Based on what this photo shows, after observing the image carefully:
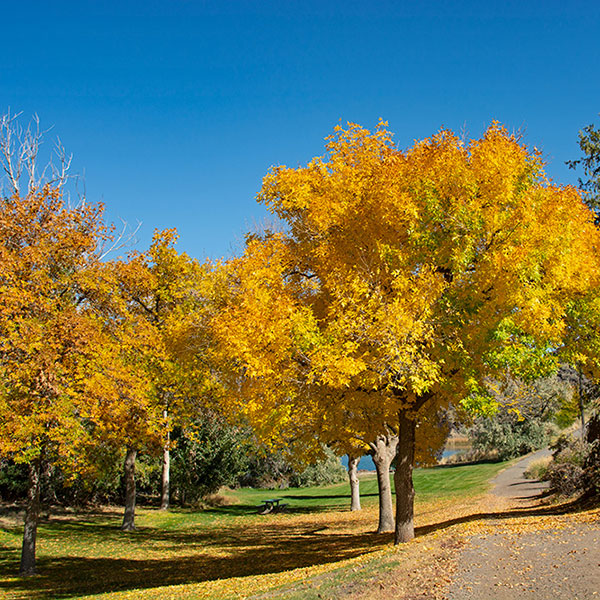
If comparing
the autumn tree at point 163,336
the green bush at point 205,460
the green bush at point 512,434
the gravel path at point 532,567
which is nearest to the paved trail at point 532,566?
the gravel path at point 532,567

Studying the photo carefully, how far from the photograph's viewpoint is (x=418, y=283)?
1009cm

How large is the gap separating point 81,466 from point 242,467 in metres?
17.7

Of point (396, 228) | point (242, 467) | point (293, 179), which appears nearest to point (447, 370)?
point (396, 228)

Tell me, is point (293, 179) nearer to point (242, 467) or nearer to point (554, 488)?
point (554, 488)

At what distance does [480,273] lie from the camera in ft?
32.8

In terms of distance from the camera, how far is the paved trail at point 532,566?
6535 mm

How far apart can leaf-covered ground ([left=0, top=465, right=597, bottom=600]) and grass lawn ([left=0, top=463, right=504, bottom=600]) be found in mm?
41

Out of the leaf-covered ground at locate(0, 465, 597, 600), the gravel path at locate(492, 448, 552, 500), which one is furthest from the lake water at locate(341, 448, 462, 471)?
the leaf-covered ground at locate(0, 465, 597, 600)

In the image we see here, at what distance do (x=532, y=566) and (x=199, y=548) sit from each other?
14159 millimetres

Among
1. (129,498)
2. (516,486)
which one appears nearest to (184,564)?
(129,498)

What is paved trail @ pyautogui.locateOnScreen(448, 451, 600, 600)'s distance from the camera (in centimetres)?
654

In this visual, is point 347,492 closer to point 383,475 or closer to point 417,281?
point 383,475

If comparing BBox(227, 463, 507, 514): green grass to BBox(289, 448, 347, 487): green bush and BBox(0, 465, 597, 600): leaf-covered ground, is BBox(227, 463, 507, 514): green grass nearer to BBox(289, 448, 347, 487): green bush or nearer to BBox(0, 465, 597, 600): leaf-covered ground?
BBox(0, 465, 597, 600): leaf-covered ground

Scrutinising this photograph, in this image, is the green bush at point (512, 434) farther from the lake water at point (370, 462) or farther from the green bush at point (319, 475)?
the lake water at point (370, 462)
